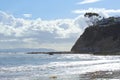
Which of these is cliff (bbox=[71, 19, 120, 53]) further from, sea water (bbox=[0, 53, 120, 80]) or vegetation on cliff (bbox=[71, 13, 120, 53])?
sea water (bbox=[0, 53, 120, 80])

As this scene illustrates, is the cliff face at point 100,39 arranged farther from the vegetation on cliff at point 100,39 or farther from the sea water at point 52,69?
the sea water at point 52,69

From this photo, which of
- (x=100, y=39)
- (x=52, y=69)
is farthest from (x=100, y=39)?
(x=52, y=69)

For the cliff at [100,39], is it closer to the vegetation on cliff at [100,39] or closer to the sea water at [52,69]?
the vegetation on cliff at [100,39]

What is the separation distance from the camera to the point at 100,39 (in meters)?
181

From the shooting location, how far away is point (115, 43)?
169 meters

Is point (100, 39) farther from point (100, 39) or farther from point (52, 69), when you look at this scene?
point (52, 69)

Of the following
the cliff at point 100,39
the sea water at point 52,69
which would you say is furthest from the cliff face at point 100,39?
the sea water at point 52,69

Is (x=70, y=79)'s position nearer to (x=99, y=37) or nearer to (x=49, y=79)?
(x=49, y=79)

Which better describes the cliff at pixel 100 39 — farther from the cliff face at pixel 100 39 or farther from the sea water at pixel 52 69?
the sea water at pixel 52 69

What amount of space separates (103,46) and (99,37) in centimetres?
842

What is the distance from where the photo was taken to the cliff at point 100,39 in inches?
6792

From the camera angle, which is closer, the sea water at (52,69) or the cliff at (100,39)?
the sea water at (52,69)

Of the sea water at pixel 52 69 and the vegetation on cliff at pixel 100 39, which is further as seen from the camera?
the vegetation on cliff at pixel 100 39

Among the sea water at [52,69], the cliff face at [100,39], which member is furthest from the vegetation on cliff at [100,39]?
the sea water at [52,69]
